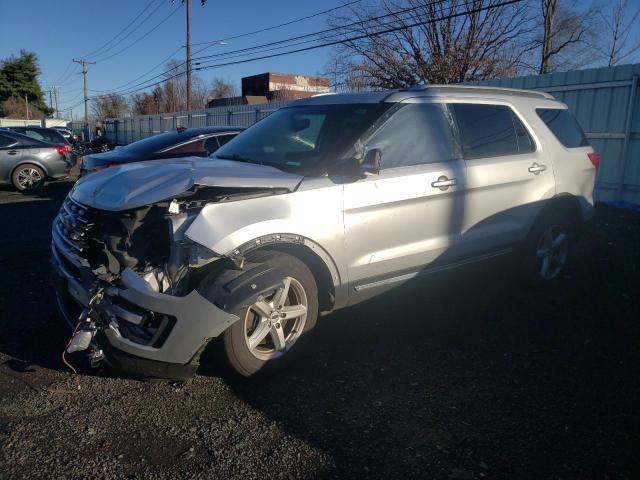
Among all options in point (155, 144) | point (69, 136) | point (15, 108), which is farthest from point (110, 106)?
point (155, 144)

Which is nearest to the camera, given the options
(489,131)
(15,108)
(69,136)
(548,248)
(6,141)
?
(489,131)

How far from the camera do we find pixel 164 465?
8.55 ft

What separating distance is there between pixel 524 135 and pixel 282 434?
3.62m

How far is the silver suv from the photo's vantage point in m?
3.00

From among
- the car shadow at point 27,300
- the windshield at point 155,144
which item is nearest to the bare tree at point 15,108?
the car shadow at point 27,300

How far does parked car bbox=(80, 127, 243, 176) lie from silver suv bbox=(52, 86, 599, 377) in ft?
12.9

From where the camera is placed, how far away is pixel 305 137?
4293 mm

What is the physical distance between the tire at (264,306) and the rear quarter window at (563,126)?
3.20 metres

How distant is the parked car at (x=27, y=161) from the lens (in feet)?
41.5

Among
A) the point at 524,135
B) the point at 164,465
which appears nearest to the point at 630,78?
the point at 524,135

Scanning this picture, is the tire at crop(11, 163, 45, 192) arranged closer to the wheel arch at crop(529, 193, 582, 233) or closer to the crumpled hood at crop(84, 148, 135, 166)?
the crumpled hood at crop(84, 148, 135, 166)

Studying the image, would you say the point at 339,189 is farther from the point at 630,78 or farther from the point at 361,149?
the point at 630,78

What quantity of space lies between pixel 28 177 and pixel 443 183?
1200 centimetres

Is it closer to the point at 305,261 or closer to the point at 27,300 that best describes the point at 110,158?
the point at 27,300
